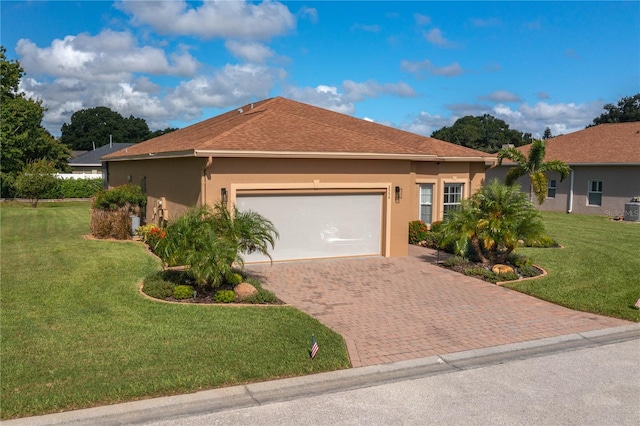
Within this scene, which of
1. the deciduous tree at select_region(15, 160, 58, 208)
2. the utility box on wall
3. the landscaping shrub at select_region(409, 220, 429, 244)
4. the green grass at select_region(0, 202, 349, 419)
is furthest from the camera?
the deciduous tree at select_region(15, 160, 58, 208)

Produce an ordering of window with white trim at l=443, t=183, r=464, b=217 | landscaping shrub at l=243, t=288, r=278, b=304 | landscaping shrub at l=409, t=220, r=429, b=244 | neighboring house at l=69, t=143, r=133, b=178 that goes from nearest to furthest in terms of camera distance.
Answer: landscaping shrub at l=243, t=288, r=278, b=304
landscaping shrub at l=409, t=220, r=429, b=244
window with white trim at l=443, t=183, r=464, b=217
neighboring house at l=69, t=143, r=133, b=178

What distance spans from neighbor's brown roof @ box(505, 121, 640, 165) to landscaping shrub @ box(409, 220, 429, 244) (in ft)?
47.2

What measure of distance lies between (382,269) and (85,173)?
46.6 meters

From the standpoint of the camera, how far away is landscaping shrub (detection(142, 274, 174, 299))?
10219mm

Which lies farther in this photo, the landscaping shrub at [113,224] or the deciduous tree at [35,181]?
the deciduous tree at [35,181]

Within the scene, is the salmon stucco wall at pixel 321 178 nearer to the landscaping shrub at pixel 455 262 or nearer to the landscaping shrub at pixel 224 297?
the landscaping shrub at pixel 455 262

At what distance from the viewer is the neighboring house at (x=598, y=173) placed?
2705 cm

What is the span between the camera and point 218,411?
5863 millimetres

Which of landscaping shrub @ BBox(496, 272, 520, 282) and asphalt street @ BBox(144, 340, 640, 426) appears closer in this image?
asphalt street @ BBox(144, 340, 640, 426)

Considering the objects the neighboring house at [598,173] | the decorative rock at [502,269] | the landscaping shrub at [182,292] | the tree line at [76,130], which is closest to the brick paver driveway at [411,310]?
the decorative rock at [502,269]

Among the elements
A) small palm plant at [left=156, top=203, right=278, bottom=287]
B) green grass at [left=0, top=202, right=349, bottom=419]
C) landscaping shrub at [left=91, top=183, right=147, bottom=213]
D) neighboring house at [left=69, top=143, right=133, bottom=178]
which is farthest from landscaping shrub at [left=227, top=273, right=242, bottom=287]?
neighboring house at [left=69, top=143, right=133, bottom=178]

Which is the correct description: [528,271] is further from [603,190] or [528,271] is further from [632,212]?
[603,190]

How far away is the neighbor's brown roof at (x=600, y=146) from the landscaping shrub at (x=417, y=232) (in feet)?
47.2

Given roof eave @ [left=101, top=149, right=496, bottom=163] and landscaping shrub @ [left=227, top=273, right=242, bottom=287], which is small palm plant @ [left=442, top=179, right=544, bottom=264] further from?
landscaping shrub @ [left=227, top=273, right=242, bottom=287]
